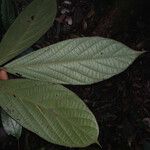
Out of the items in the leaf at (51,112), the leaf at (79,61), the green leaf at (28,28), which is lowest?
the leaf at (51,112)

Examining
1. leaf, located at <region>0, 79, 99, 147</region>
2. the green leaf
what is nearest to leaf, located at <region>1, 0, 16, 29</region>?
the green leaf

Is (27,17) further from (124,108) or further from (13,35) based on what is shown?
(124,108)

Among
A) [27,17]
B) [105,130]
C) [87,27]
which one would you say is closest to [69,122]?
[27,17]

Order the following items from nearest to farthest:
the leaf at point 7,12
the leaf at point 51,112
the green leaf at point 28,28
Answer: the leaf at point 51,112, the green leaf at point 28,28, the leaf at point 7,12

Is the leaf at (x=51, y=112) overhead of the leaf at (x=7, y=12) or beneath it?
beneath

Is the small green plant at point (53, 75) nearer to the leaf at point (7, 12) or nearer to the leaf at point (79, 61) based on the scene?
the leaf at point (79, 61)

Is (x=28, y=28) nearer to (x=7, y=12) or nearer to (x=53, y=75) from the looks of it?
(x=53, y=75)

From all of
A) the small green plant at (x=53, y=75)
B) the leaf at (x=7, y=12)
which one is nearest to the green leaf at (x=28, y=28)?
the small green plant at (x=53, y=75)

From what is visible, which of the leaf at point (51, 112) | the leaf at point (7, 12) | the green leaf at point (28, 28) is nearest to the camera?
the leaf at point (51, 112)
